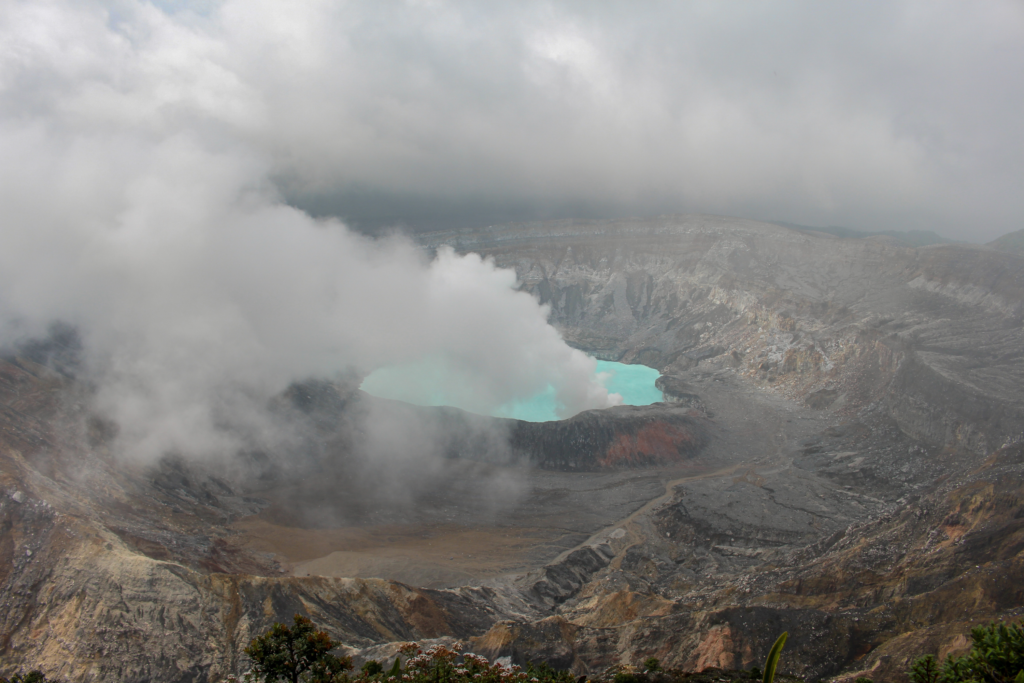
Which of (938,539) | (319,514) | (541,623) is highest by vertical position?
(938,539)

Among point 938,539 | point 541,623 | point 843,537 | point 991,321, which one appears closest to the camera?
point 541,623

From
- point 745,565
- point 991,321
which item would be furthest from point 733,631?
point 991,321

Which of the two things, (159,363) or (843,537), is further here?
(159,363)

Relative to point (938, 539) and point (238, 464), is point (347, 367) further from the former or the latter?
point (938, 539)

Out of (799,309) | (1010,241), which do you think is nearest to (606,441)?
(799,309)

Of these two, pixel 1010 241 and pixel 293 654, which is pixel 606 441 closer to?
pixel 293 654

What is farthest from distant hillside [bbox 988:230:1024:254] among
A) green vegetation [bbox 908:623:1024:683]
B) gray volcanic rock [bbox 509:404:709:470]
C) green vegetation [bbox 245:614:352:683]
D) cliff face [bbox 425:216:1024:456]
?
green vegetation [bbox 245:614:352:683]
